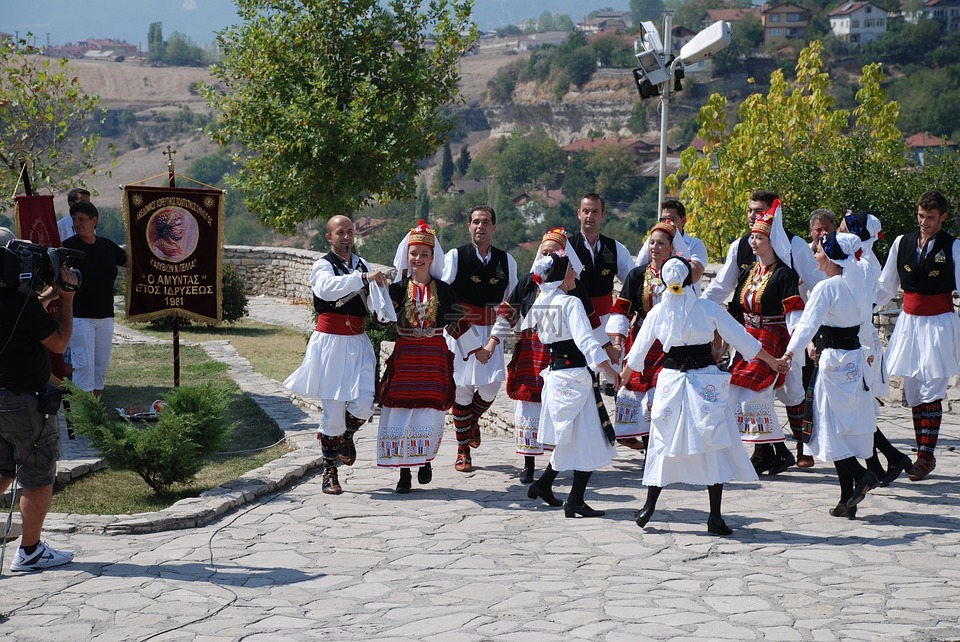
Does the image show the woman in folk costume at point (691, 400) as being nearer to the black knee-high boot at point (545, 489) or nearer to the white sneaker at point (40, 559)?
the black knee-high boot at point (545, 489)

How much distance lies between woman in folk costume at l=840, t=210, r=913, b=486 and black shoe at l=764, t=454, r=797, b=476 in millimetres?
621

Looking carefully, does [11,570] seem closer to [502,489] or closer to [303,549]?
[303,549]

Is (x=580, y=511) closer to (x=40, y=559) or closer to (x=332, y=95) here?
(x=40, y=559)

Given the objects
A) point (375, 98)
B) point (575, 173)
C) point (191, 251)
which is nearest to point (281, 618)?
point (191, 251)

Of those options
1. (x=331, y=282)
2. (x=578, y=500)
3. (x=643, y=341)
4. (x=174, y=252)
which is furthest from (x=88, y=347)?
(x=643, y=341)

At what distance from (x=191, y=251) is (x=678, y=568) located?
577 centimetres

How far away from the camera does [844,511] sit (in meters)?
7.25

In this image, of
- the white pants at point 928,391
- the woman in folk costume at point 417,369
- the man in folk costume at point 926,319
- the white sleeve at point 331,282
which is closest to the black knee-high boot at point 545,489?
the woman in folk costume at point 417,369

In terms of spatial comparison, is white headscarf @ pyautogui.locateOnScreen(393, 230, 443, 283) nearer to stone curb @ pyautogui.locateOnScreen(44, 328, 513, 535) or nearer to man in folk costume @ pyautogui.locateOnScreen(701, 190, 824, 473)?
stone curb @ pyautogui.locateOnScreen(44, 328, 513, 535)

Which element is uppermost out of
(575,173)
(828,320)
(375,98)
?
(575,173)

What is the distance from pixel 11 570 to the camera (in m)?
6.13

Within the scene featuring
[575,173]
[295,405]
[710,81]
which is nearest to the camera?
[295,405]

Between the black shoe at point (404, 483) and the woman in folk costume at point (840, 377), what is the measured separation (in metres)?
2.72

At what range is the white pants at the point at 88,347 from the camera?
9602 mm
